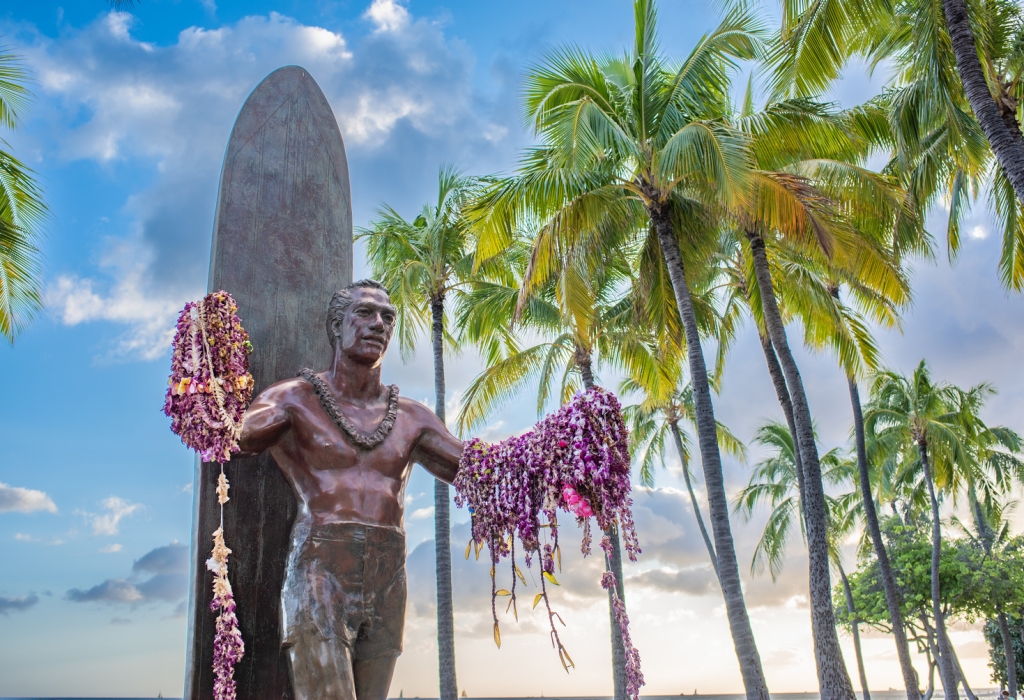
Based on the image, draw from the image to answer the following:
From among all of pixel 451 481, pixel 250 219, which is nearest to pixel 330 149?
pixel 250 219

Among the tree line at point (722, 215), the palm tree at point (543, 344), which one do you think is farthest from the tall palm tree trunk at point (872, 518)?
the palm tree at point (543, 344)

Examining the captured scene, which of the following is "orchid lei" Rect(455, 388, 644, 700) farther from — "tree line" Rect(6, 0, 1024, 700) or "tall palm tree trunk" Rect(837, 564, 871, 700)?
"tall palm tree trunk" Rect(837, 564, 871, 700)

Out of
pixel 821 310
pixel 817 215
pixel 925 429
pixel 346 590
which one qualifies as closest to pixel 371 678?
pixel 346 590

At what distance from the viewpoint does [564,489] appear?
9.16 ft

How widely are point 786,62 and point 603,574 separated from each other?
10.9m

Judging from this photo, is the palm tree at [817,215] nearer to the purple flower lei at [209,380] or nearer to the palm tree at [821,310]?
the palm tree at [821,310]

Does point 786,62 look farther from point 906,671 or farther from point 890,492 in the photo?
point 890,492

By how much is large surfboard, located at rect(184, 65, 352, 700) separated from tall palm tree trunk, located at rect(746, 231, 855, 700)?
1008 centimetres

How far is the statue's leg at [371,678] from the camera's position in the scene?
2.90m

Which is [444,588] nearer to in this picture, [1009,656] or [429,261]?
[429,261]

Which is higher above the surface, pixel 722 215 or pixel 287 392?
pixel 722 215

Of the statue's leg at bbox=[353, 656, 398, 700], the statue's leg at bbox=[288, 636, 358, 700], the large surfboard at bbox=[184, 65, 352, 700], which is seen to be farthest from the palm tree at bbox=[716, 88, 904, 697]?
the statue's leg at bbox=[288, 636, 358, 700]

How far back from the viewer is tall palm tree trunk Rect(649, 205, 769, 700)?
10.5 meters

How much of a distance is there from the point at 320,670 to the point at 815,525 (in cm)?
1108
